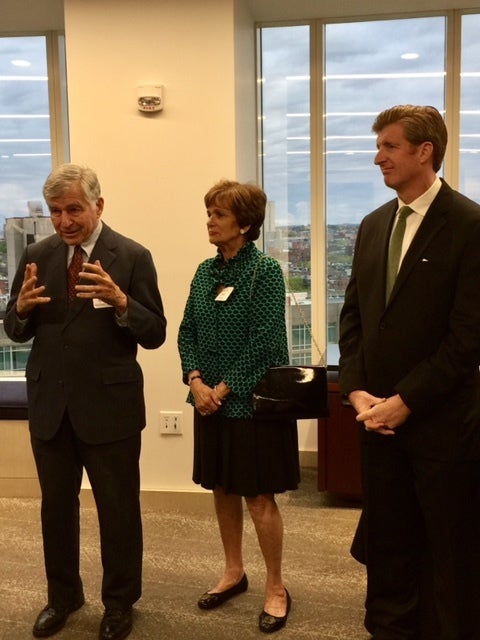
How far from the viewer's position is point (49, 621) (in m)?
2.49

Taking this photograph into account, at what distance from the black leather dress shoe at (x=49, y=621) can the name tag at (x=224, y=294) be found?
50.6 inches

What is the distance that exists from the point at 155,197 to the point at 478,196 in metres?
2.00

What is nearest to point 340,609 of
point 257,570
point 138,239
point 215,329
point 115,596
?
point 257,570

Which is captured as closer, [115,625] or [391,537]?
[391,537]

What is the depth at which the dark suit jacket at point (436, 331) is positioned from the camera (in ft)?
6.30

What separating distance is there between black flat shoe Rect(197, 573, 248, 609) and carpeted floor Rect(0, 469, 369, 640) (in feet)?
0.07

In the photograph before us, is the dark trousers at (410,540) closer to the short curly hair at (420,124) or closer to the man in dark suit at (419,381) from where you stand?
the man in dark suit at (419,381)

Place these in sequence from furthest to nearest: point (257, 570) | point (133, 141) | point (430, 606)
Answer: point (133, 141)
point (257, 570)
point (430, 606)

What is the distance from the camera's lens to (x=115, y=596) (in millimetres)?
2473

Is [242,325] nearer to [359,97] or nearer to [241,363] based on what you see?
[241,363]

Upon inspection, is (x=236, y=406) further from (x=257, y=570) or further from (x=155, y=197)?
(x=155, y=197)

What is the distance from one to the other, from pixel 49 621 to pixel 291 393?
121 centimetres

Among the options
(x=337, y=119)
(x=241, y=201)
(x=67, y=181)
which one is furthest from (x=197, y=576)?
(x=337, y=119)

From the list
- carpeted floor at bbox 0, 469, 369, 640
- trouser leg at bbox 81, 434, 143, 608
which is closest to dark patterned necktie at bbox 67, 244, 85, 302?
trouser leg at bbox 81, 434, 143, 608
